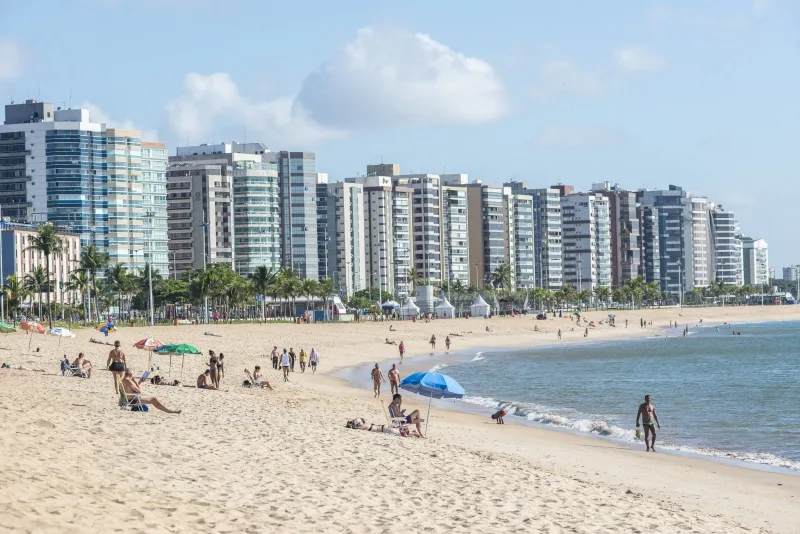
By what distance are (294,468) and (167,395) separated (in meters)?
13.2

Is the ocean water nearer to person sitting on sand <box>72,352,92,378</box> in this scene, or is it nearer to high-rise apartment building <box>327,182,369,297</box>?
person sitting on sand <box>72,352,92,378</box>

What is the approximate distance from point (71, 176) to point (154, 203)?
12.4 m

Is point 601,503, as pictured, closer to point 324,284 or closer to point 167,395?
point 167,395

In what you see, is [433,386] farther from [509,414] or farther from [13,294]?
[13,294]

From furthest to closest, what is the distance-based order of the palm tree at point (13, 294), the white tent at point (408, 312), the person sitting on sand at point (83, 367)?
the white tent at point (408, 312) < the palm tree at point (13, 294) < the person sitting on sand at point (83, 367)

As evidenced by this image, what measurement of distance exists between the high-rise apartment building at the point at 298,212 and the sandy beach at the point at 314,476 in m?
139

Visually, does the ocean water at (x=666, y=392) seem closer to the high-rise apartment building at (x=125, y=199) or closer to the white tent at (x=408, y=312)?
the white tent at (x=408, y=312)

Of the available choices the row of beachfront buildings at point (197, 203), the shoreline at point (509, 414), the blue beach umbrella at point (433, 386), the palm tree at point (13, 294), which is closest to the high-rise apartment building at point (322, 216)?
the row of beachfront buildings at point (197, 203)

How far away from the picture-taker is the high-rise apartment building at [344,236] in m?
187

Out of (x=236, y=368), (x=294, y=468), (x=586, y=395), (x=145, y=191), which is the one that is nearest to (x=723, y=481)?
(x=294, y=468)

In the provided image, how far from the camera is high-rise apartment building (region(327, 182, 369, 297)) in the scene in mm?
187375

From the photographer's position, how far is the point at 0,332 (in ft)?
205

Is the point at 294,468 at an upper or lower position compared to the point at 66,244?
lower

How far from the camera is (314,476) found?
1759 centimetres
